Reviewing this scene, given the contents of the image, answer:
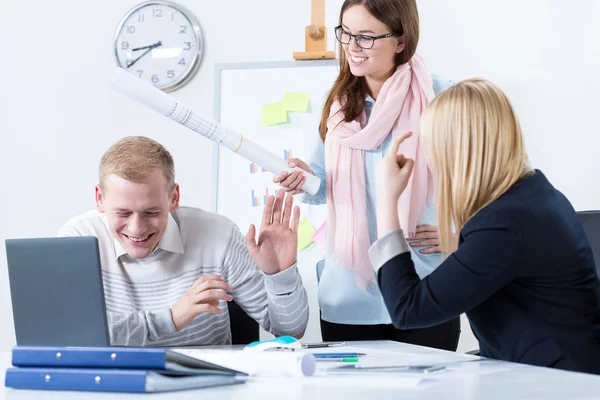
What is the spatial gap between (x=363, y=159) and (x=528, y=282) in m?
0.74

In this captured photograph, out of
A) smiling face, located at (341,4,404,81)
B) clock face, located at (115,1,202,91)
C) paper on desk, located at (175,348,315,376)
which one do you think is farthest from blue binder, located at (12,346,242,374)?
clock face, located at (115,1,202,91)

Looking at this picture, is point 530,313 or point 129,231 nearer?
point 530,313

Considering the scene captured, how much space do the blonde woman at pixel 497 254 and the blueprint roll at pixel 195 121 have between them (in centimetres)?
56

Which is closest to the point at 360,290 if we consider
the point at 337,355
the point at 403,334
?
the point at 403,334

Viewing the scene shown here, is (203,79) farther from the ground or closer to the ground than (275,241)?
farther from the ground

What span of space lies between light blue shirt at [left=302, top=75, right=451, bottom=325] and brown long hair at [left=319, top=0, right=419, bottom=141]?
0.05 metres

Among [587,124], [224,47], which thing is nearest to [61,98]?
[224,47]

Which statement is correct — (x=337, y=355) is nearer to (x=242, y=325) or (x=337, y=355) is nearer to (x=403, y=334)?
(x=403, y=334)

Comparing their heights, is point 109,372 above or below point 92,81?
below

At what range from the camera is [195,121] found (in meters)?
1.74

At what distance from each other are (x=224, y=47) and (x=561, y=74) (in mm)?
1329

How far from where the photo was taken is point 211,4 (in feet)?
9.82

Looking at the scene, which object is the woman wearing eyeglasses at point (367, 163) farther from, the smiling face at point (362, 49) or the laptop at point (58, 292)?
the laptop at point (58, 292)

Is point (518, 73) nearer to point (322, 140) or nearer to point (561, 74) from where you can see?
point (561, 74)
